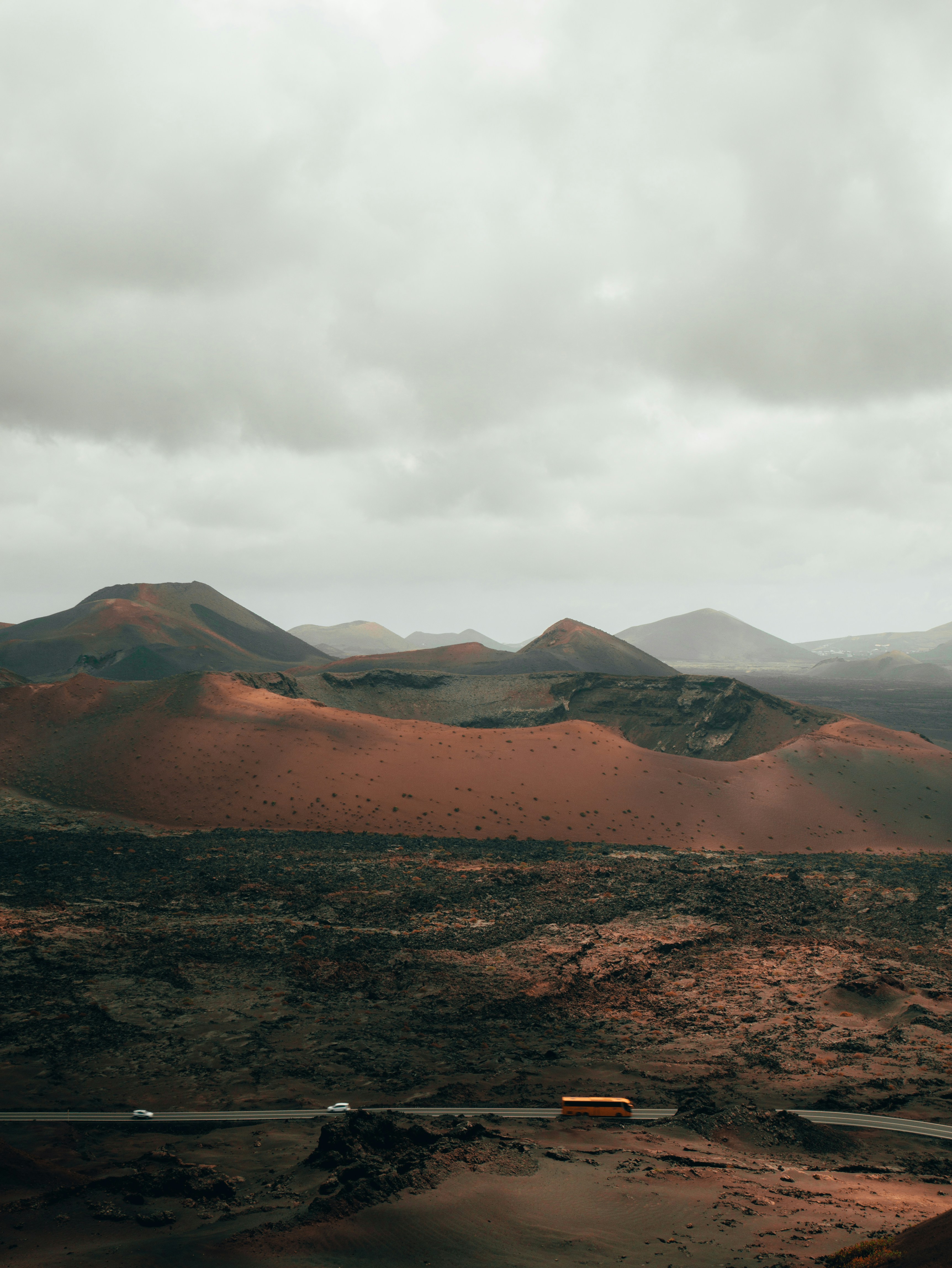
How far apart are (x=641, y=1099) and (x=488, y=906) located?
14787 mm

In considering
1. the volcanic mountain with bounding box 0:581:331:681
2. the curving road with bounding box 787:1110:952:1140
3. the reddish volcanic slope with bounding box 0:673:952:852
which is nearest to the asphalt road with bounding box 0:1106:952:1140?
the curving road with bounding box 787:1110:952:1140

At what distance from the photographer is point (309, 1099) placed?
50.2 feet

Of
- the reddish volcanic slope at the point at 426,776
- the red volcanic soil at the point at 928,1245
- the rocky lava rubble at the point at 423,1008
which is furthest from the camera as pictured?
the reddish volcanic slope at the point at 426,776

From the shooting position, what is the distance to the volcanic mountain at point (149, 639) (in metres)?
120

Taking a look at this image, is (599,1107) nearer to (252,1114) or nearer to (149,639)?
(252,1114)

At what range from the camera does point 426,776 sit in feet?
164

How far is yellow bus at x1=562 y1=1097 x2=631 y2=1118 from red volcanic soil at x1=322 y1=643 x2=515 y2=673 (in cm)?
10803

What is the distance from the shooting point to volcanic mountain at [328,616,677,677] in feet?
423

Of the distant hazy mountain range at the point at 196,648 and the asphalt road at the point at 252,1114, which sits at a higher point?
the distant hazy mountain range at the point at 196,648

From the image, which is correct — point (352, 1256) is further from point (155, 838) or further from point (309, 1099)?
point (155, 838)

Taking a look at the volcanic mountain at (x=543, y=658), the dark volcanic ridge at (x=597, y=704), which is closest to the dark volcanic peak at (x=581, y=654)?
the volcanic mountain at (x=543, y=658)

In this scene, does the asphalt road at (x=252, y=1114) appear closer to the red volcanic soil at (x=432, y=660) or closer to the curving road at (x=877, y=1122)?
the curving road at (x=877, y=1122)

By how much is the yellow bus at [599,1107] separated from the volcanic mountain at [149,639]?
10294cm

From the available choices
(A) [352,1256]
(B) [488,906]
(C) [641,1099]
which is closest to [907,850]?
(B) [488,906]
